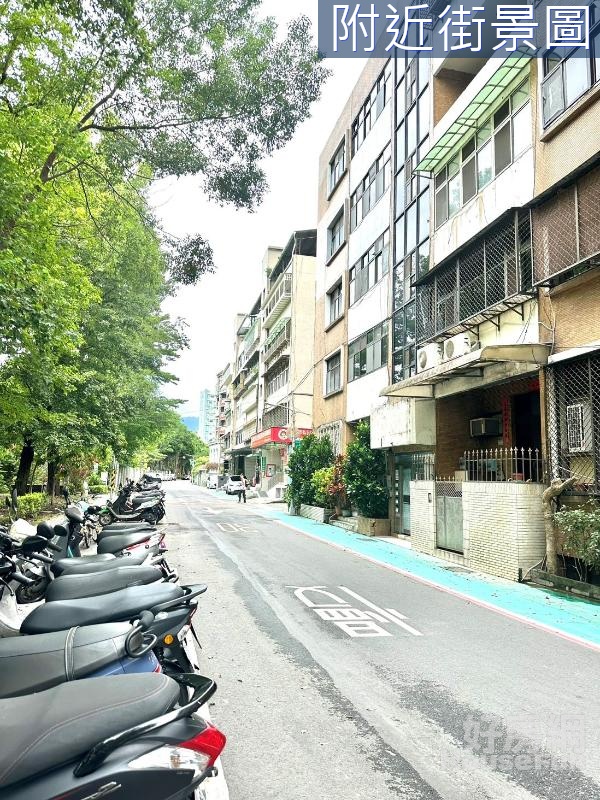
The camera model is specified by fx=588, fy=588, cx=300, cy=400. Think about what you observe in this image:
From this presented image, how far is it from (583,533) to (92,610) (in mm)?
7439

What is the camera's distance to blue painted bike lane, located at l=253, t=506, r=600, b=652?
7.11 metres

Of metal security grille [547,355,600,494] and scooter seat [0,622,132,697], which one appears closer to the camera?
scooter seat [0,622,132,697]

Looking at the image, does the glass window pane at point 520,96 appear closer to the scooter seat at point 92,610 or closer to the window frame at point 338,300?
the scooter seat at point 92,610

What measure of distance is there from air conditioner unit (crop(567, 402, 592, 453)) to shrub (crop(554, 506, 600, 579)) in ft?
3.34

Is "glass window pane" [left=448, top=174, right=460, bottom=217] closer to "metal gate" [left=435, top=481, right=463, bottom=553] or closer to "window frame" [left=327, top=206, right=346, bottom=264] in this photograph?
"metal gate" [left=435, top=481, right=463, bottom=553]

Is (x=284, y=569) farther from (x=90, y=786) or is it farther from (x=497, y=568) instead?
(x=90, y=786)

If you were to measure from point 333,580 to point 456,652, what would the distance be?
3.96 meters

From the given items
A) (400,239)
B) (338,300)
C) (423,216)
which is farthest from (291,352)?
(423,216)

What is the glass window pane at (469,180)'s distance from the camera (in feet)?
44.5

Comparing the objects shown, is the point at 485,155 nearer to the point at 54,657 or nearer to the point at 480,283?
the point at 480,283

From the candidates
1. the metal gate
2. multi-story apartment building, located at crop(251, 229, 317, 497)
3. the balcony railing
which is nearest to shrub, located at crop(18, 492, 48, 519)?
the metal gate

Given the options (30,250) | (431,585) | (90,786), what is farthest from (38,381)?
(90,786)

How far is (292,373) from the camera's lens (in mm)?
38062

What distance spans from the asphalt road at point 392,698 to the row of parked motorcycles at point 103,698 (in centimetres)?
73
